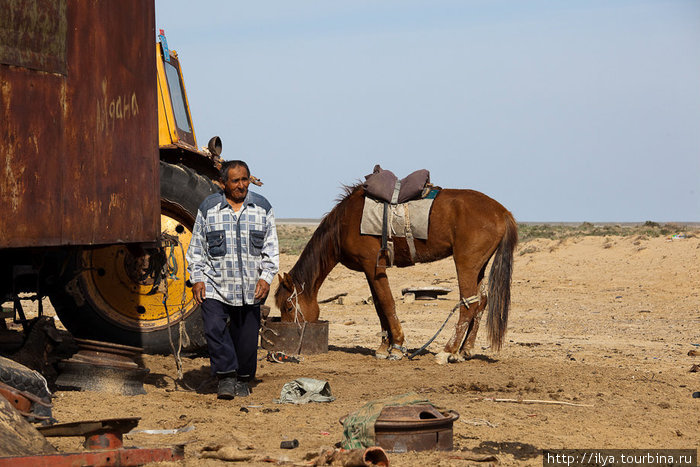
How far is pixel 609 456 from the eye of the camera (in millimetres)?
4984

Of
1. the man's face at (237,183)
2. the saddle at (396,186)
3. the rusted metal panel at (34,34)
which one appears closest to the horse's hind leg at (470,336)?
the saddle at (396,186)

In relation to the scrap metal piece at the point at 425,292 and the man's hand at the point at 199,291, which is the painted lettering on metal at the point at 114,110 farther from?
the scrap metal piece at the point at 425,292

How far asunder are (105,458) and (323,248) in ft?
19.8

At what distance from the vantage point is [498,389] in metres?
7.49

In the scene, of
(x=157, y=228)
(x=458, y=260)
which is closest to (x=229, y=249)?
(x=157, y=228)

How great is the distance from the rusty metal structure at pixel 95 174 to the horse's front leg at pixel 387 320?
2349 millimetres

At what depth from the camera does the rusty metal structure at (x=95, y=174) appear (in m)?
5.72

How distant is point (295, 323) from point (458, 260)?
1.97m

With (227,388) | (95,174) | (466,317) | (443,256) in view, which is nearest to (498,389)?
(466,317)

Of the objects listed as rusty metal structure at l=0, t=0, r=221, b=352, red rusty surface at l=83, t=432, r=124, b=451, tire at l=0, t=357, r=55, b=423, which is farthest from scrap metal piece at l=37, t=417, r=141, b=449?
rusty metal structure at l=0, t=0, r=221, b=352

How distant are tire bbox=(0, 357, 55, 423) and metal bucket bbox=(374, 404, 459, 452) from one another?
81.0 inches

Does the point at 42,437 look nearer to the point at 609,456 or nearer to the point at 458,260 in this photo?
the point at 609,456

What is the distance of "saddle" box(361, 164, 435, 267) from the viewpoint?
31.5 ft

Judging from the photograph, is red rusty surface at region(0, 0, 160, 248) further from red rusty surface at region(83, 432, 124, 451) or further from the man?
red rusty surface at region(83, 432, 124, 451)
